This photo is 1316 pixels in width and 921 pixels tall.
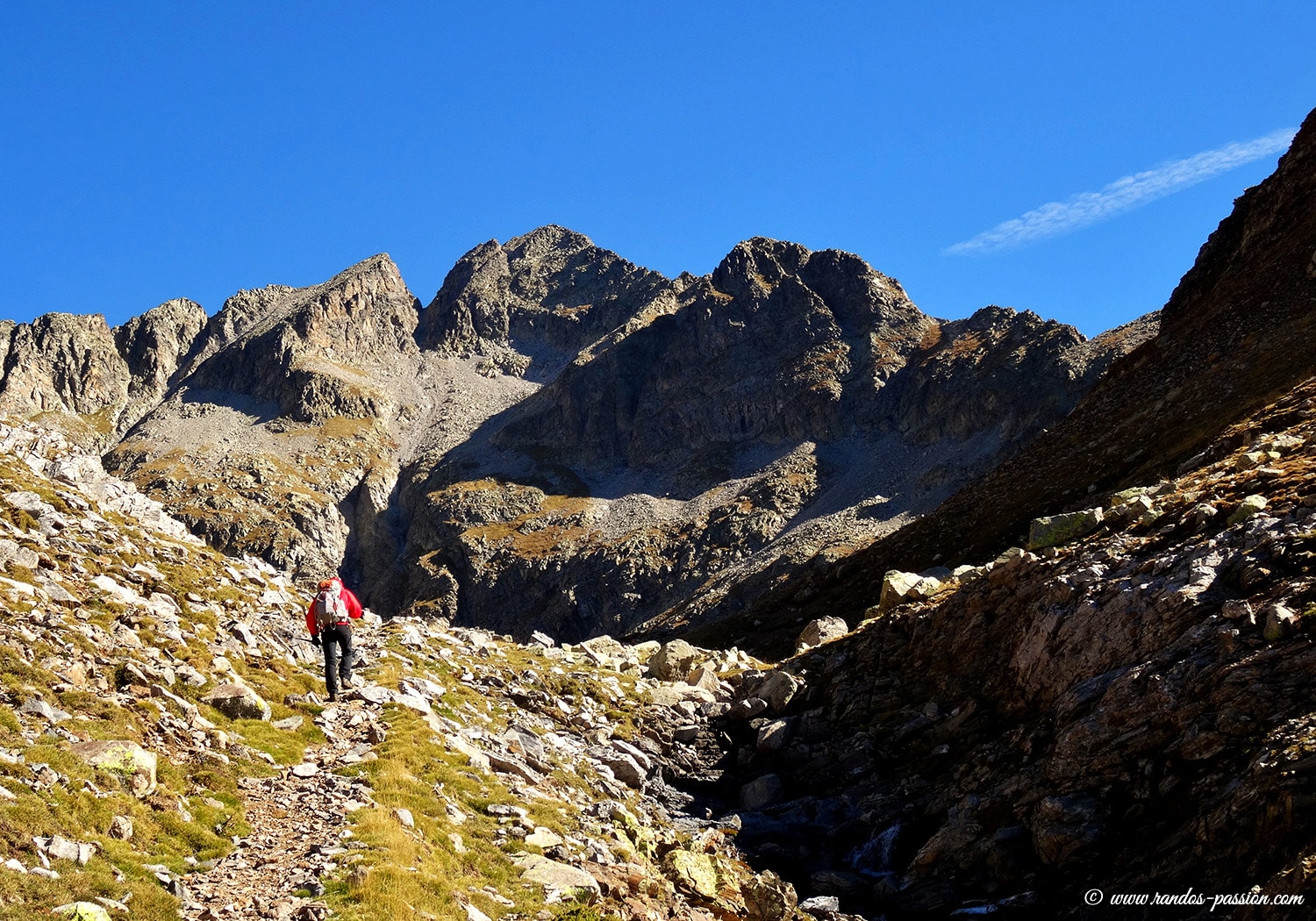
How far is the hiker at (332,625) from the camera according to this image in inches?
837

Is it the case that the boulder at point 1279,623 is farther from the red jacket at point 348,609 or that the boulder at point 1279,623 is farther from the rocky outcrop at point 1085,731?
A: the red jacket at point 348,609

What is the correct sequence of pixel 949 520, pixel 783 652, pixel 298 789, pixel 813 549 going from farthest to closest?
pixel 813 549 < pixel 949 520 < pixel 783 652 < pixel 298 789

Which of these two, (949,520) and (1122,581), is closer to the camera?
(1122,581)

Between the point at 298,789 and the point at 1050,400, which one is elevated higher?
the point at 1050,400

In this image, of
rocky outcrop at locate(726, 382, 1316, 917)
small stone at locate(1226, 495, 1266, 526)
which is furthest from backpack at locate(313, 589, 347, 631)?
small stone at locate(1226, 495, 1266, 526)

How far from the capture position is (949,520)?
68.4 metres

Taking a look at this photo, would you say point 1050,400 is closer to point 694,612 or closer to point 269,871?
point 694,612

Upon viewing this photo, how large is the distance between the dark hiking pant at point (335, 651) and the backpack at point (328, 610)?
0.13m

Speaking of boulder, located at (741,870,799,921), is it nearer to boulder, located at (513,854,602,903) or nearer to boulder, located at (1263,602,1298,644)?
boulder, located at (513,854,602,903)

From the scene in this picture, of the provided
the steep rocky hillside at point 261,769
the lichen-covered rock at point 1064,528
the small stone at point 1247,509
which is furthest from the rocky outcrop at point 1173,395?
the steep rocky hillside at point 261,769

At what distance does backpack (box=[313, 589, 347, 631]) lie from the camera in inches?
837

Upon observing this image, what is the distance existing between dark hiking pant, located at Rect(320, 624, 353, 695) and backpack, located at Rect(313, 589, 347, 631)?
0.13m

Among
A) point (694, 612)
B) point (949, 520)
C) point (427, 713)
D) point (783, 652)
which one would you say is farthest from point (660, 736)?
point (694, 612)

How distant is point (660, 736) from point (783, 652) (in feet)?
88.0
